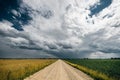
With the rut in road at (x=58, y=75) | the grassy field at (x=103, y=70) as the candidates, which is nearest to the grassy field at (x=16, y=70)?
the rut in road at (x=58, y=75)

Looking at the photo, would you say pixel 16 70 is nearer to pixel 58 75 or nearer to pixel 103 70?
pixel 58 75

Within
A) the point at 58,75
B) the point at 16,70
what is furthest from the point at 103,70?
the point at 16,70

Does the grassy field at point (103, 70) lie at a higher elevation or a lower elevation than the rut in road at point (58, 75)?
higher

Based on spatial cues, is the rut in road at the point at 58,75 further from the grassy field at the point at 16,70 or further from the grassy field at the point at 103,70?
the grassy field at the point at 103,70

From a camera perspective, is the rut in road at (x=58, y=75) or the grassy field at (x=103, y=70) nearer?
the rut in road at (x=58, y=75)

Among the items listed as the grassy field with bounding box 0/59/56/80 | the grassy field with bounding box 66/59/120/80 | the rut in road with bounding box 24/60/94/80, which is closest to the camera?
the grassy field with bounding box 0/59/56/80

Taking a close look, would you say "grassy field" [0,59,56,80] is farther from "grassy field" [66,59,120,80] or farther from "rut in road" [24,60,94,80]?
"grassy field" [66,59,120,80]

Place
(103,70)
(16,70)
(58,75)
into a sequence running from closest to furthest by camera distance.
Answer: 1. (58,75)
2. (16,70)
3. (103,70)

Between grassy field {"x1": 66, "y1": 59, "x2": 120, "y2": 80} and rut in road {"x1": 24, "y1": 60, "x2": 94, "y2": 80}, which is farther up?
grassy field {"x1": 66, "y1": 59, "x2": 120, "y2": 80}

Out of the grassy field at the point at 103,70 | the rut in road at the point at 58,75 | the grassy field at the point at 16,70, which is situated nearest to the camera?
the grassy field at the point at 16,70

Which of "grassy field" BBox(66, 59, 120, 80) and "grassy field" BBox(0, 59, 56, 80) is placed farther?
"grassy field" BBox(66, 59, 120, 80)

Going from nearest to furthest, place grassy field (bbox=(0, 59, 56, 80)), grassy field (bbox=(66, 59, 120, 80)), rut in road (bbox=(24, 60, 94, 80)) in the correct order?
grassy field (bbox=(0, 59, 56, 80))
rut in road (bbox=(24, 60, 94, 80))
grassy field (bbox=(66, 59, 120, 80))

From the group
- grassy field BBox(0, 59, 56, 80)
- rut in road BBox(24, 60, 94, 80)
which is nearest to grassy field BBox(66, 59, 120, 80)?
rut in road BBox(24, 60, 94, 80)

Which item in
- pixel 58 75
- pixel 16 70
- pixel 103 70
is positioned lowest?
pixel 58 75
